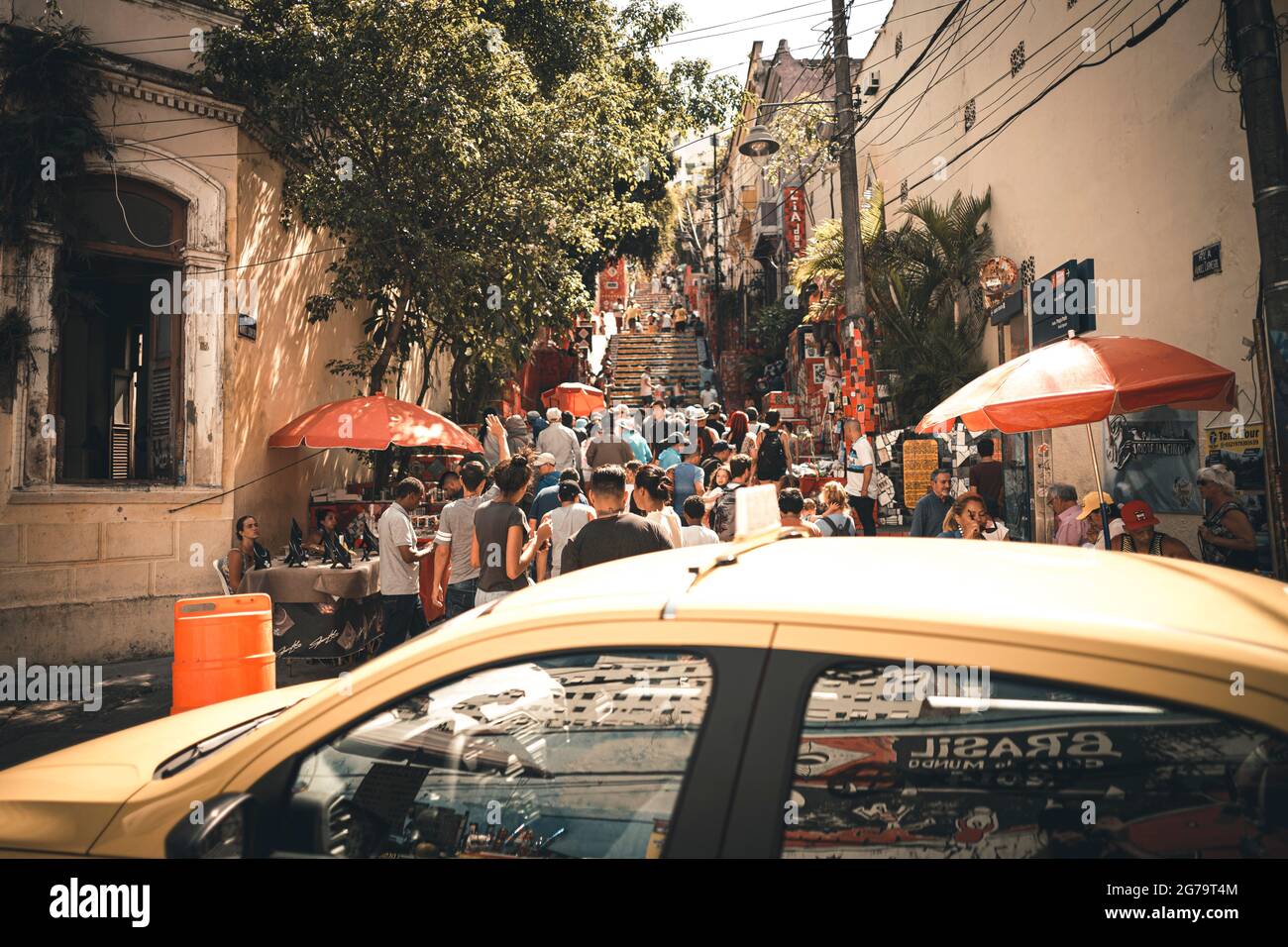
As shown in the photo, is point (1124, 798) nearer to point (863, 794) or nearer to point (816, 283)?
point (863, 794)

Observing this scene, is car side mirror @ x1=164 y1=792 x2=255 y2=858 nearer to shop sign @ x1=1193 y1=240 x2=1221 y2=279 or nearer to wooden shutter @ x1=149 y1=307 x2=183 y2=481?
wooden shutter @ x1=149 y1=307 x2=183 y2=481

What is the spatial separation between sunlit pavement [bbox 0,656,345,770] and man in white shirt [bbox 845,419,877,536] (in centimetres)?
615

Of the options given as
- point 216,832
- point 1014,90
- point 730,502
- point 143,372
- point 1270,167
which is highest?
point 1014,90

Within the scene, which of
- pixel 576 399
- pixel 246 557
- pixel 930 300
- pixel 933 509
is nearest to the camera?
pixel 933 509

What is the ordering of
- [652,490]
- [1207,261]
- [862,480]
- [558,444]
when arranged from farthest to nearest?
[558,444] < [862,480] < [1207,261] < [652,490]

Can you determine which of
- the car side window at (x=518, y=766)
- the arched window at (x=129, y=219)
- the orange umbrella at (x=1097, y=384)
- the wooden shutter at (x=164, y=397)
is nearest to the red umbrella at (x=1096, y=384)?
the orange umbrella at (x=1097, y=384)

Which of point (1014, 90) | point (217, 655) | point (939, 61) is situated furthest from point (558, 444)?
point (939, 61)

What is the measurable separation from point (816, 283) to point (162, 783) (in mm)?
16825

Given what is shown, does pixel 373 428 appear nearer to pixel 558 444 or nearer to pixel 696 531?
pixel 558 444

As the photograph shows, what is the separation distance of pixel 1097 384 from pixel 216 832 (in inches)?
221

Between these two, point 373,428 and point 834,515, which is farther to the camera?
point 373,428

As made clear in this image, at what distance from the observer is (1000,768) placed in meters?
1.71

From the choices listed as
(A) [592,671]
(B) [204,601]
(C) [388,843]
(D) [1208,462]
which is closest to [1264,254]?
(D) [1208,462]

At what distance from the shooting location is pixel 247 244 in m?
9.93
